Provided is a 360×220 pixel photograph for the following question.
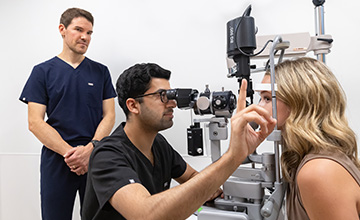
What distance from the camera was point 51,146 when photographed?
1.76 m

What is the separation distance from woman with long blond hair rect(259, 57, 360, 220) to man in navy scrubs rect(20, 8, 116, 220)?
1.16 metres

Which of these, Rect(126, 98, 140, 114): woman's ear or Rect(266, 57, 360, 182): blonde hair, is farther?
Rect(126, 98, 140, 114): woman's ear

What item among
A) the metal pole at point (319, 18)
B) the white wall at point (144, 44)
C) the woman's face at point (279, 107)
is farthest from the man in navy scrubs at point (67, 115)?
the metal pole at point (319, 18)

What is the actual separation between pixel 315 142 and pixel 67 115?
4.69 ft

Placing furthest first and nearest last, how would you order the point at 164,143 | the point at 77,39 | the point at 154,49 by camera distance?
the point at 154,49 < the point at 77,39 < the point at 164,143

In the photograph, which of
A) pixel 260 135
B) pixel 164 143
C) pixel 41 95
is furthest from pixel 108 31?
pixel 260 135

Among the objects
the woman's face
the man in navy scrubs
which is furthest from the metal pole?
the man in navy scrubs

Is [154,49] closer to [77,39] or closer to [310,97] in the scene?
[77,39]

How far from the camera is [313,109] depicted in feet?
3.34

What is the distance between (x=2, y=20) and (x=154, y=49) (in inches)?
56.3

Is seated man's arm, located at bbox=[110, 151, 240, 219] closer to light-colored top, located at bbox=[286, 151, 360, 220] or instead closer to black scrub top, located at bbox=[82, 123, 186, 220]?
black scrub top, located at bbox=[82, 123, 186, 220]

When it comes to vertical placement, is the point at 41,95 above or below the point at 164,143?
above

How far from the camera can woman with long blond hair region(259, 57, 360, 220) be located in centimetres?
86

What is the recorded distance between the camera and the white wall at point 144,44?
1826mm
